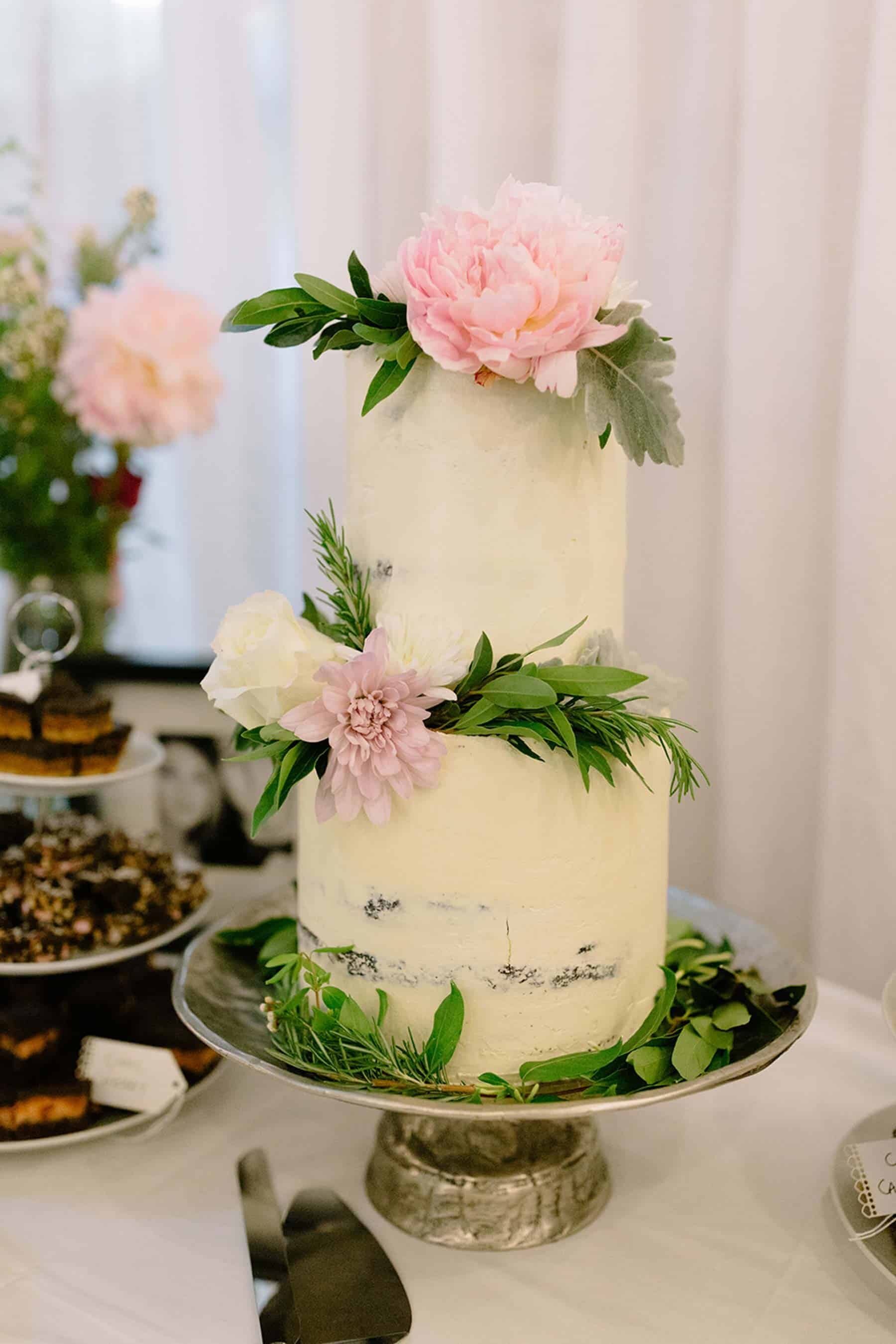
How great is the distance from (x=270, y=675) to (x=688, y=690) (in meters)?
0.60

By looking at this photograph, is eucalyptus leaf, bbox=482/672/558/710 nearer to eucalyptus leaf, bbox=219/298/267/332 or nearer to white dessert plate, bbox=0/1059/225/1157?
eucalyptus leaf, bbox=219/298/267/332

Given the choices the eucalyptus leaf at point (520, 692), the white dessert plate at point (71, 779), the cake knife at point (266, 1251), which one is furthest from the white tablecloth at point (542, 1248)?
the eucalyptus leaf at point (520, 692)

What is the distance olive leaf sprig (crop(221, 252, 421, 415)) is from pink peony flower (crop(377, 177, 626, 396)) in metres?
0.03

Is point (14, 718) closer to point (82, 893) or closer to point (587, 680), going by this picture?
point (82, 893)

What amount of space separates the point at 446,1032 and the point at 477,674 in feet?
0.77

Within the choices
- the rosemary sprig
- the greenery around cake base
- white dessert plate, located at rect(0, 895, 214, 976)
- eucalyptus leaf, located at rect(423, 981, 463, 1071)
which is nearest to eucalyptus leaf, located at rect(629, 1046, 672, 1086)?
the greenery around cake base

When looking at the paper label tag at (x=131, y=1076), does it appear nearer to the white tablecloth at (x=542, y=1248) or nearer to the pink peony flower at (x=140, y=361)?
the white tablecloth at (x=542, y=1248)

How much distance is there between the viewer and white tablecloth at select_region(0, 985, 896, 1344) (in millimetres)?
710

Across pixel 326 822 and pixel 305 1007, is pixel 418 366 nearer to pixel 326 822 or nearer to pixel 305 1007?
pixel 326 822

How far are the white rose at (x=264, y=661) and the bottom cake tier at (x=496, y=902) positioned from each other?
0.10 m

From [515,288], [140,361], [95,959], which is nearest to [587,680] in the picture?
[515,288]

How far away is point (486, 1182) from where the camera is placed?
0.80 metres

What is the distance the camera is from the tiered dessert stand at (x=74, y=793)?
0.89 m

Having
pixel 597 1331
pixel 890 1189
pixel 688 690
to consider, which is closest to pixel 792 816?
pixel 688 690
